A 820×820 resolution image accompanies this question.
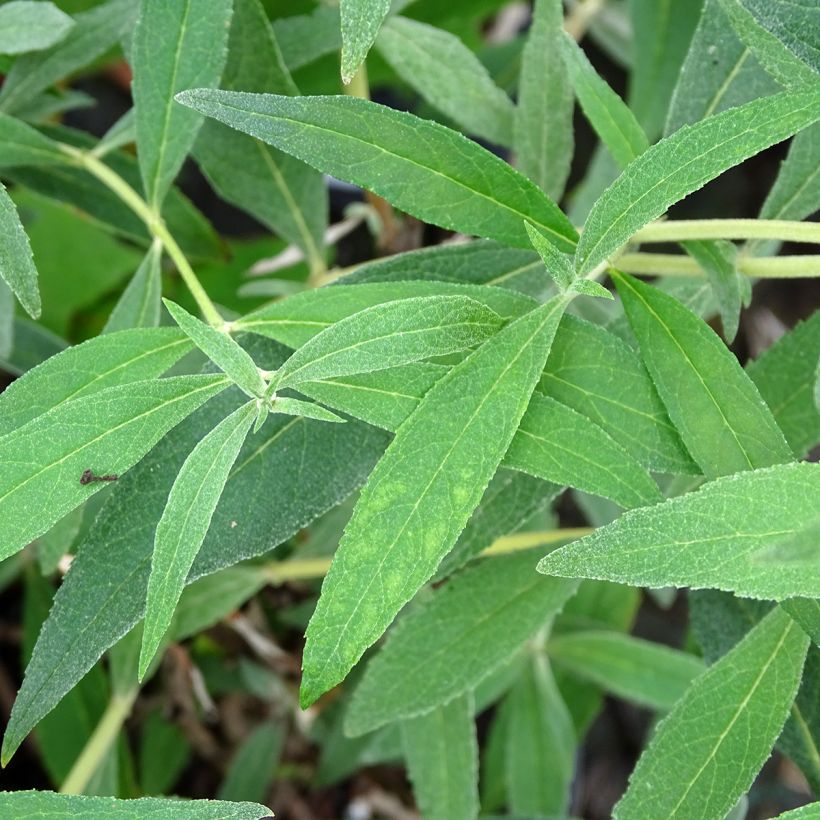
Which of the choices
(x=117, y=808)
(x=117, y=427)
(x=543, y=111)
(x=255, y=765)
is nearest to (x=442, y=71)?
(x=543, y=111)

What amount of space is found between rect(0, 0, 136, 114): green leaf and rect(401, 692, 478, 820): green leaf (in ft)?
1.51

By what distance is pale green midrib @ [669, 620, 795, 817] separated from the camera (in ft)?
1.52

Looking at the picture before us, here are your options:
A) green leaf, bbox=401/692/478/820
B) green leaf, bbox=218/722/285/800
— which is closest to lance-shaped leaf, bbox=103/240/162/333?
green leaf, bbox=401/692/478/820

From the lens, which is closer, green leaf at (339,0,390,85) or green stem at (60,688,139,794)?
green leaf at (339,0,390,85)

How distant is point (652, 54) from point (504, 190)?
449 mm

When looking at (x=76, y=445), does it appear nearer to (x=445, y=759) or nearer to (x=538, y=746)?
(x=445, y=759)

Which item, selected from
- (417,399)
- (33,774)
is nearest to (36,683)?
(417,399)

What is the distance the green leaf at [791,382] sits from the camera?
549 millimetres

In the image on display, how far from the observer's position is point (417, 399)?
42 centimetres

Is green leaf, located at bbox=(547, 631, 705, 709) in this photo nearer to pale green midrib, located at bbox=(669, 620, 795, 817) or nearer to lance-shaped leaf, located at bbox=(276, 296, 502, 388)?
pale green midrib, located at bbox=(669, 620, 795, 817)

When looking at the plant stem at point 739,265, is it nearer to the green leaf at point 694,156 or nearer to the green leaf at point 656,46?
the green leaf at point 694,156

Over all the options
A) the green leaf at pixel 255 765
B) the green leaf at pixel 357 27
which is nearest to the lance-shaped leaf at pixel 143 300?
the green leaf at pixel 357 27

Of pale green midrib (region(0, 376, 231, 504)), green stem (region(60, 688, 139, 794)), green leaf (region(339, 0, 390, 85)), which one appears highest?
green leaf (region(339, 0, 390, 85))

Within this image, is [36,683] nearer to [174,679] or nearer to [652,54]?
[174,679]
